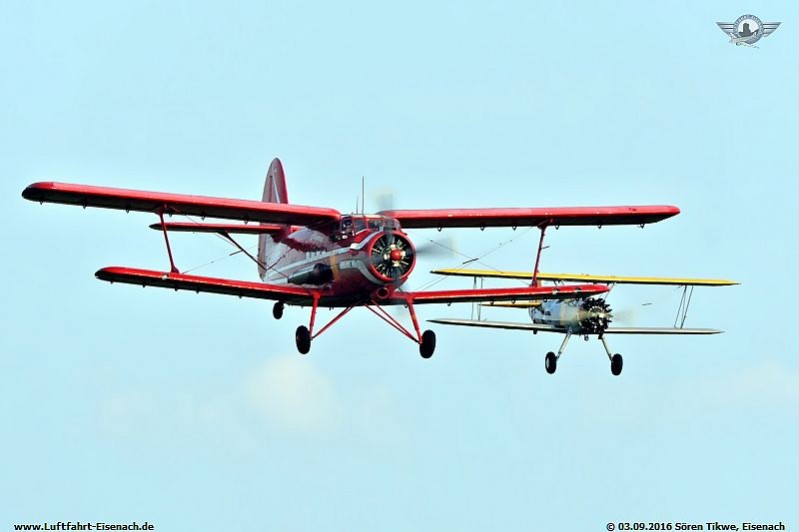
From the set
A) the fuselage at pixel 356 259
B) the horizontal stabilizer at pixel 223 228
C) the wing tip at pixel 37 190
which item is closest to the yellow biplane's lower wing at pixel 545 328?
the horizontal stabilizer at pixel 223 228

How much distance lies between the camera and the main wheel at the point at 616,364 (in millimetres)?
50344

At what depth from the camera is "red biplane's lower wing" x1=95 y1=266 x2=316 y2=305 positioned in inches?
1463

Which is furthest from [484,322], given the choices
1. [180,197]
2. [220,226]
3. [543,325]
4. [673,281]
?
[180,197]

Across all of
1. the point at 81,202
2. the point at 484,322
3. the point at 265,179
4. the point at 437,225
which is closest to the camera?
the point at 81,202

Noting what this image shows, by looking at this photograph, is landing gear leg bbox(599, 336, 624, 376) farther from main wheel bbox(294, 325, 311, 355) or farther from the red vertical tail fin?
main wheel bbox(294, 325, 311, 355)

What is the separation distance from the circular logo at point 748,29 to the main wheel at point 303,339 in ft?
72.5

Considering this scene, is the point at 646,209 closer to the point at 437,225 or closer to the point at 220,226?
the point at 437,225

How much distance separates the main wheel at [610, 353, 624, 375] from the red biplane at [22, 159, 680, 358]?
8.16 m

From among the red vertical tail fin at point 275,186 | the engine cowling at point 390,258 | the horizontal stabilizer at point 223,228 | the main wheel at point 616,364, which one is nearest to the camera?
the engine cowling at point 390,258

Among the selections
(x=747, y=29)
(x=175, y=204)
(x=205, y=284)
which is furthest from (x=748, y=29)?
(x=205, y=284)

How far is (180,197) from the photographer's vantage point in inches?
1558

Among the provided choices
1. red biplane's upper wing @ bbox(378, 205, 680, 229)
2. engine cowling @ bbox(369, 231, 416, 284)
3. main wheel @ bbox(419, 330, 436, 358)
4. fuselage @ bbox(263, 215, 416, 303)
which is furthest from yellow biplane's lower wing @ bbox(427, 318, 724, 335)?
engine cowling @ bbox(369, 231, 416, 284)

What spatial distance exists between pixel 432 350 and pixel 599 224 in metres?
6.80

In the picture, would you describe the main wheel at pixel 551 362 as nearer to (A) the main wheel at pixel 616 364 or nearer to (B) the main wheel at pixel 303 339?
(A) the main wheel at pixel 616 364
